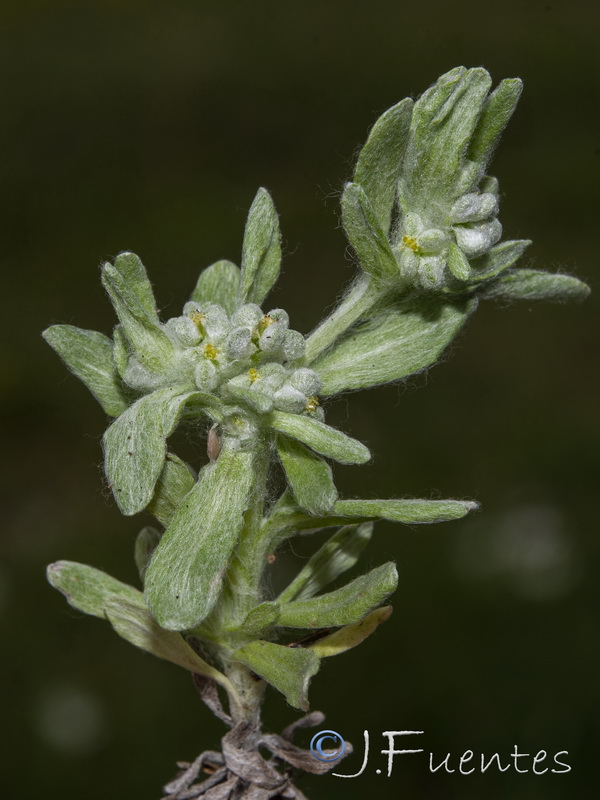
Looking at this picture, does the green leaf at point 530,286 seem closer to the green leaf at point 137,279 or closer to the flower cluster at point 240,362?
the flower cluster at point 240,362

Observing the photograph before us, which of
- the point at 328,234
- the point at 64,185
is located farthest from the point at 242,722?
the point at 64,185

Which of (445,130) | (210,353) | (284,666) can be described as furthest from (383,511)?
(445,130)

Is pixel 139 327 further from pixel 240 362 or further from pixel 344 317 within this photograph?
pixel 344 317

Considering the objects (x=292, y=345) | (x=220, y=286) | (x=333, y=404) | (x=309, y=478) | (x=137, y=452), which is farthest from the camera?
(x=333, y=404)

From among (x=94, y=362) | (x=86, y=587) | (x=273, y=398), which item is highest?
(x=94, y=362)

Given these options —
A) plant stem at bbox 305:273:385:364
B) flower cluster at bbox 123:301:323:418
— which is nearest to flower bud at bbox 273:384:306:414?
flower cluster at bbox 123:301:323:418

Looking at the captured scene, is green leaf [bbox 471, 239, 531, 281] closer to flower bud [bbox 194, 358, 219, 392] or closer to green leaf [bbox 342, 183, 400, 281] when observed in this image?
green leaf [bbox 342, 183, 400, 281]
